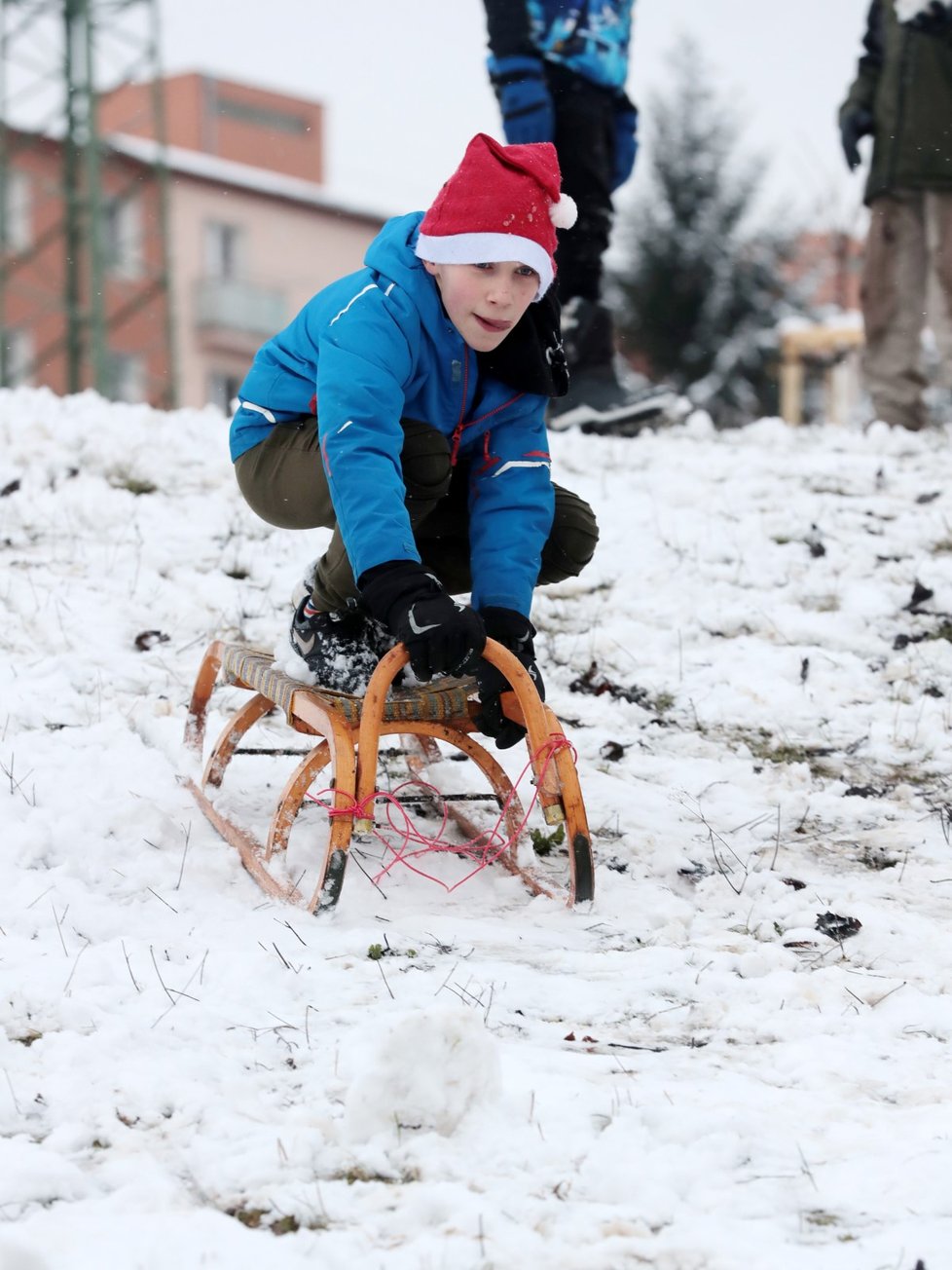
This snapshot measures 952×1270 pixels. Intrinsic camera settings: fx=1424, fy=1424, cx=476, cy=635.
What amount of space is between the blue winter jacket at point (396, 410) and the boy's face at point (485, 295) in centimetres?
4

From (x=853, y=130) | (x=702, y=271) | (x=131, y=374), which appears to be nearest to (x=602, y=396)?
(x=853, y=130)

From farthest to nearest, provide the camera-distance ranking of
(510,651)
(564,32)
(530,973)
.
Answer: (564,32) < (510,651) < (530,973)

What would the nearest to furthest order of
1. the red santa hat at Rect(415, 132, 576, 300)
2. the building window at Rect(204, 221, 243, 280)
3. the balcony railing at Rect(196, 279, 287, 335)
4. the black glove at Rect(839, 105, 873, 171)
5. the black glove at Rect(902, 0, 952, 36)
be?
1. the red santa hat at Rect(415, 132, 576, 300)
2. the black glove at Rect(902, 0, 952, 36)
3. the black glove at Rect(839, 105, 873, 171)
4. the balcony railing at Rect(196, 279, 287, 335)
5. the building window at Rect(204, 221, 243, 280)

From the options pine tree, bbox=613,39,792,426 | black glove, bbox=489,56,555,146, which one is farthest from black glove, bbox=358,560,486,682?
pine tree, bbox=613,39,792,426

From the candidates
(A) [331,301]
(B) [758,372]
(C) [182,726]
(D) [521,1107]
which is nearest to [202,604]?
(C) [182,726]

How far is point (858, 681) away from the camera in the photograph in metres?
4.27

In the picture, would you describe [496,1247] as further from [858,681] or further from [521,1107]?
[858,681]

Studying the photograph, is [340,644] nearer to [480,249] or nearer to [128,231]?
[480,249]

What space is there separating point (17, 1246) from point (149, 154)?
111ft

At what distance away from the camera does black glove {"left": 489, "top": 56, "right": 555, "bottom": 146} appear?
5.97m

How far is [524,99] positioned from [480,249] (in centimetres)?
350

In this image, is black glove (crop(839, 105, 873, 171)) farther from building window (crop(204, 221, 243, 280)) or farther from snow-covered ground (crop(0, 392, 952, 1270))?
building window (crop(204, 221, 243, 280))

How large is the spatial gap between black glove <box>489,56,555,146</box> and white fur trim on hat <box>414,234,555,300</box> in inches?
131

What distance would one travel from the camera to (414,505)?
3125 mm
